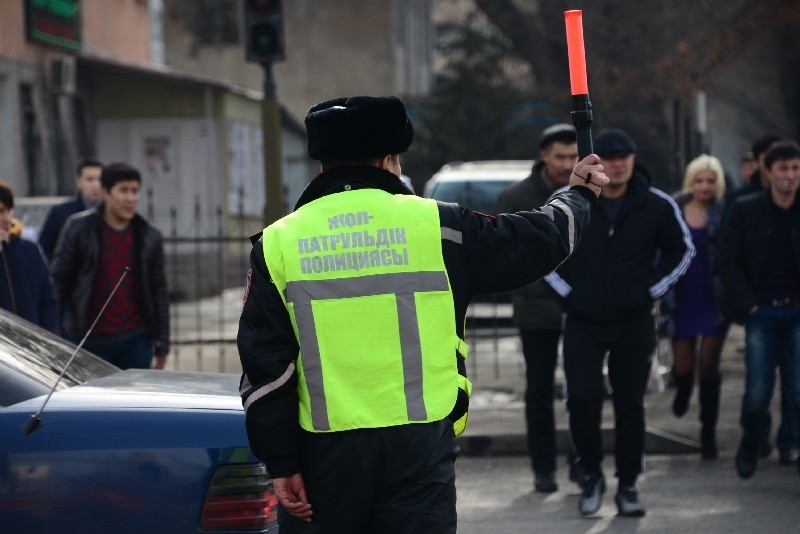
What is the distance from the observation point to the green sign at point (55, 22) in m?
20.8

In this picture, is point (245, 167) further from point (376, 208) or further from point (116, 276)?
point (376, 208)

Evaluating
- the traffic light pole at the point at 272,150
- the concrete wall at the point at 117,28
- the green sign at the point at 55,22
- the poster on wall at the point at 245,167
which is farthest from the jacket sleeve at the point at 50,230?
the poster on wall at the point at 245,167

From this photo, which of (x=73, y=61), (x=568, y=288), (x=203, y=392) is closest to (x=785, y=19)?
(x=73, y=61)

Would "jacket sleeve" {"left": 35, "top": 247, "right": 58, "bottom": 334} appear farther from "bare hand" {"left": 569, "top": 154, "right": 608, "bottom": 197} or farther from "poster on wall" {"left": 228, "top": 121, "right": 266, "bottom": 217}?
"poster on wall" {"left": 228, "top": 121, "right": 266, "bottom": 217}

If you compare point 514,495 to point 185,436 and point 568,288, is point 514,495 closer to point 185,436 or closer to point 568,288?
point 568,288

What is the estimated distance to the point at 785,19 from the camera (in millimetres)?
20156

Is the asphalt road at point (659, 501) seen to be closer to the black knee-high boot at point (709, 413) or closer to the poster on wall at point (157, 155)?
the black knee-high boot at point (709, 413)

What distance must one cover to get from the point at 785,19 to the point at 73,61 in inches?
385

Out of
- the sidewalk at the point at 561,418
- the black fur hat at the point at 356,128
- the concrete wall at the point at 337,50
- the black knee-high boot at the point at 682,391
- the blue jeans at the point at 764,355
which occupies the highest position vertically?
the concrete wall at the point at 337,50

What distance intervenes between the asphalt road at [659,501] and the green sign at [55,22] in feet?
43.6

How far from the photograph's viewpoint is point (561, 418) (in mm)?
10406

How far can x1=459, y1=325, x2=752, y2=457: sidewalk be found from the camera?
9.59 meters

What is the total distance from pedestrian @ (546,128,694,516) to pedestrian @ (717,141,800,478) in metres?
0.80

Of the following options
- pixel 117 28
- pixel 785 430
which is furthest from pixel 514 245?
pixel 117 28
